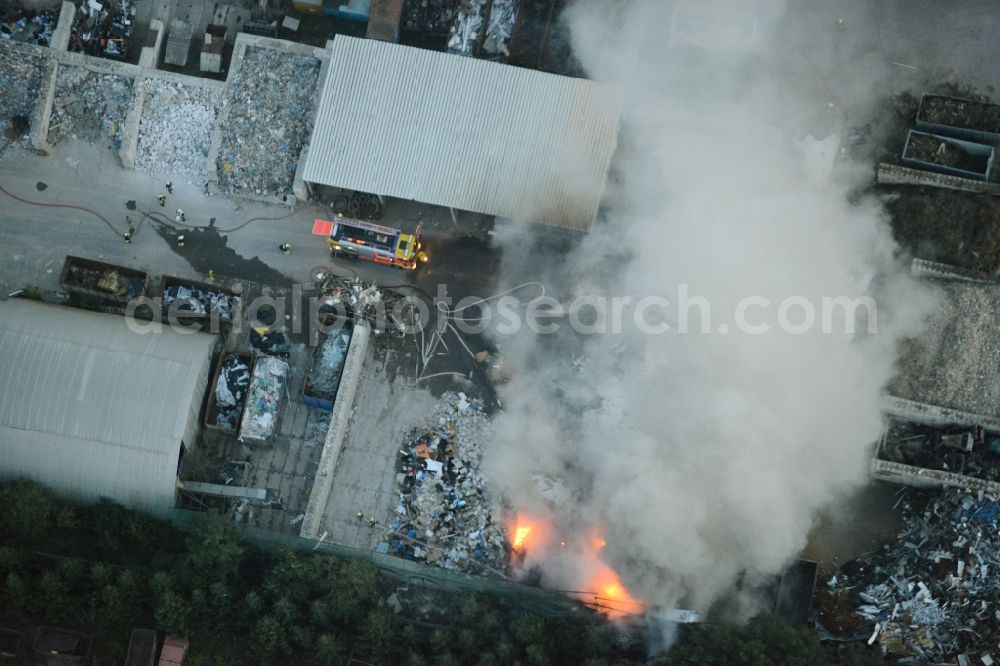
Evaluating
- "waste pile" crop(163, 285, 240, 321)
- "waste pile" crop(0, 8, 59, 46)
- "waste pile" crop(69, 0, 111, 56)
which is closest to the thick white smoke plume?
"waste pile" crop(163, 285, 240, 321)

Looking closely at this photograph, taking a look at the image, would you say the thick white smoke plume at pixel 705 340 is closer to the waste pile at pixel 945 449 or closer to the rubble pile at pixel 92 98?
the waste pile at pixel 945 449

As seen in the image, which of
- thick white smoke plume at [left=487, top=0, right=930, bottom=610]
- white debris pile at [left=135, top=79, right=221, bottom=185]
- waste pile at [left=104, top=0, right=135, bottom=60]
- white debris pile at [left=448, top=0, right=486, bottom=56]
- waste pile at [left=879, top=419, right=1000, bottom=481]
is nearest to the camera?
thick white smoke plume at [left=487, top=0, right=930, bottom=610]

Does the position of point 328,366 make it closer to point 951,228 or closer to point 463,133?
point 463,133

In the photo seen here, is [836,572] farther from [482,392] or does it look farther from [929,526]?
[482,392]

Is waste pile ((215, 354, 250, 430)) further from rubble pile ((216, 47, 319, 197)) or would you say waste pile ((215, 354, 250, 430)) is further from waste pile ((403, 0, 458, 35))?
waste pile ((403, 0, 458, 35))

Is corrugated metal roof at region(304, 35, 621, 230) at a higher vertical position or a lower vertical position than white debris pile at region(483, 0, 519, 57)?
lower

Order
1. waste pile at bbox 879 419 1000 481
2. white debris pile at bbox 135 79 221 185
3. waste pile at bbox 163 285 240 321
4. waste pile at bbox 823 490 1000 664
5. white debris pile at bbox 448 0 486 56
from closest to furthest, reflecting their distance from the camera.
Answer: waste pile at bbox 823 490 1000 664, waste pile at bbox 879 419 1000 481, waste pile at bbox 163 285 240 321, white debris pile at bbox 448 0 486 56, white debris pile at bbox 135 79 221 185

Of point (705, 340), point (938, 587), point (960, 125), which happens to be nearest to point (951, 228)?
point (960, 125)
